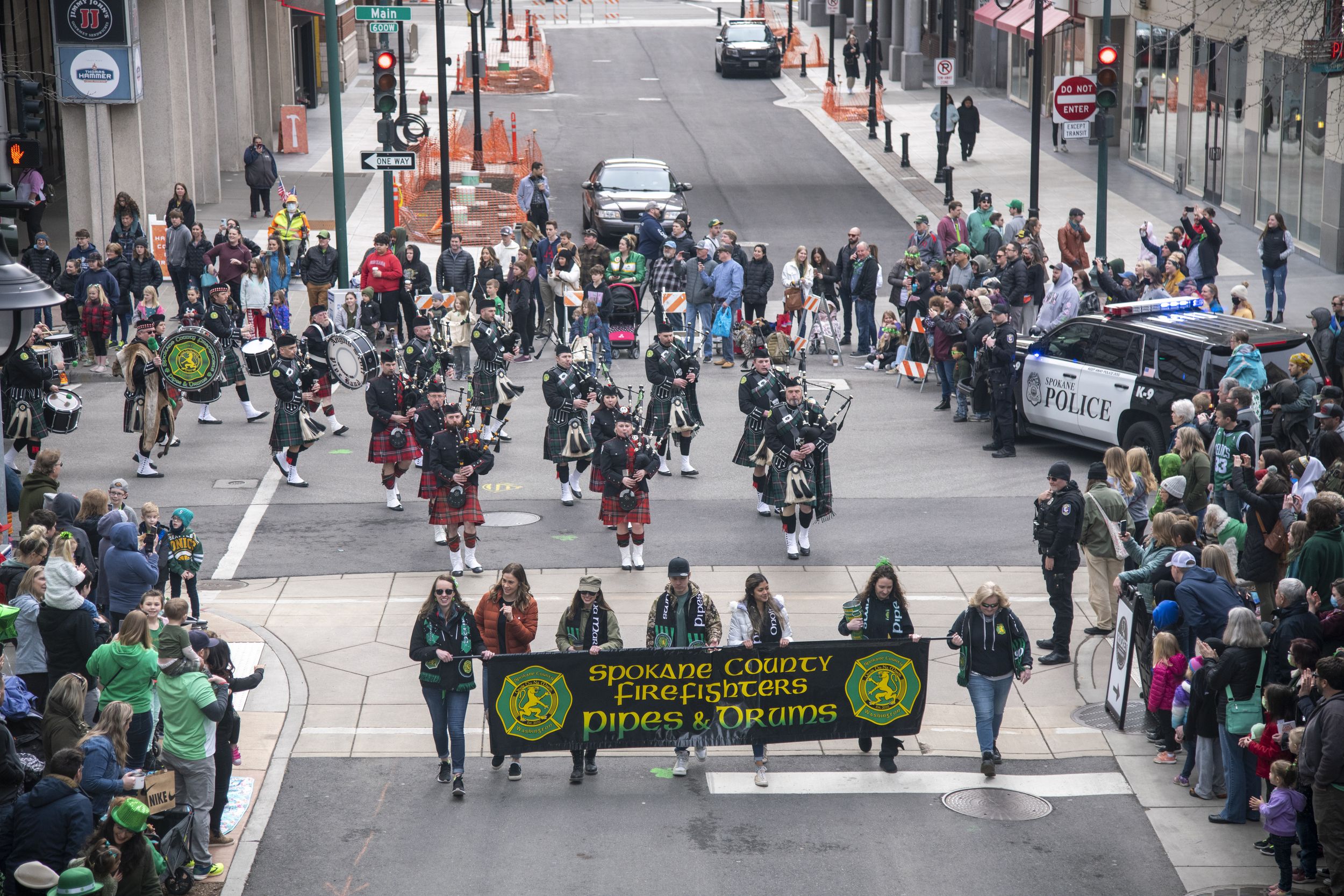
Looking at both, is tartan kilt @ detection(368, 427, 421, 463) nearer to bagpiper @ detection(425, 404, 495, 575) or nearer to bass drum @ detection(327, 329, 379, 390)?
bagpiper @ detection(425, 404, 495, 575)

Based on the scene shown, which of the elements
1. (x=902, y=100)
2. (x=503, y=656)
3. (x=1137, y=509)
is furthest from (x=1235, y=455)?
(x=902, y=100)

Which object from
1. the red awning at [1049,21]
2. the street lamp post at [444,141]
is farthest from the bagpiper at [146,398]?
the red awning at [1049,21]

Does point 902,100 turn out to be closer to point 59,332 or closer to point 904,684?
point 59,332

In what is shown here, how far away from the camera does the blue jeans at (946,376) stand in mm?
22156

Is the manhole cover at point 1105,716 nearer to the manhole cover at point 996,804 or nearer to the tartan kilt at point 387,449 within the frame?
the manhole cover at point 996,804

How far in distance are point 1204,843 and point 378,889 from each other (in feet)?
17.6

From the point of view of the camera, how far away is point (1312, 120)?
29250mm

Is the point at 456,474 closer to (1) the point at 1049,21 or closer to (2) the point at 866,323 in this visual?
(2) the point at 866,323

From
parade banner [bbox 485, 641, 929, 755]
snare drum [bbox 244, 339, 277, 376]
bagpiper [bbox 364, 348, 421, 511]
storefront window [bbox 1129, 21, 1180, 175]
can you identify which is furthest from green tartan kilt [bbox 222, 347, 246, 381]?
storefront window [bbox 1129, 21, 1180, 175]

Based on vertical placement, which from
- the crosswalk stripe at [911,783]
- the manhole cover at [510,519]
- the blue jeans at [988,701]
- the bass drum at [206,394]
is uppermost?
the bass drum at [206,394]

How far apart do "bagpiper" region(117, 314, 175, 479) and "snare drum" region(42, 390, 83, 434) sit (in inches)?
22.4

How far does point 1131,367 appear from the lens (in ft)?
61.7

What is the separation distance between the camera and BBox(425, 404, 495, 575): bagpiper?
624 inches

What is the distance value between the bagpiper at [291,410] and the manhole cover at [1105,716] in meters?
9.56
